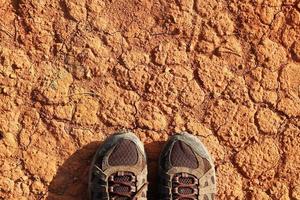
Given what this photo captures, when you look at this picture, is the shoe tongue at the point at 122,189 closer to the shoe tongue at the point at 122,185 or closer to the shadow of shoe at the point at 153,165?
the shoe tongue at the point at 122,185

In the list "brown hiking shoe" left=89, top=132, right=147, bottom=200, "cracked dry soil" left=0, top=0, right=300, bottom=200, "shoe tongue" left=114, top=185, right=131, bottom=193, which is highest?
"cracked dry soil" left=0, top=0, right=300, bottom=200

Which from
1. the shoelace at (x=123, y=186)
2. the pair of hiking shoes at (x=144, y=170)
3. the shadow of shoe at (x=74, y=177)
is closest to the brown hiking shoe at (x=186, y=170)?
the pair of hiking shoes at (x=144, y=170)

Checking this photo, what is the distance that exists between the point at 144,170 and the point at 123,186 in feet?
0.34

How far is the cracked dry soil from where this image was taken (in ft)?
8.09

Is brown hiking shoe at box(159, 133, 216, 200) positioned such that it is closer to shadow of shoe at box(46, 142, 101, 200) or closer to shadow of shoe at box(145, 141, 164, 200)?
shadow of shoe at box(145, 141, 164, 200)

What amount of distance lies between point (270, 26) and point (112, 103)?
0.71 metres

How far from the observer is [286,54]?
8.30 ft

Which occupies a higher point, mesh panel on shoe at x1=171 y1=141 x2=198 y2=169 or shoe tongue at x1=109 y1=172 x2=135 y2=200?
mesh panel on shoe at x1=171 y1=141 x2=198 y2=169

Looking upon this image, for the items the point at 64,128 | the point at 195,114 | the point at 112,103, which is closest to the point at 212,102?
the point at 195,114

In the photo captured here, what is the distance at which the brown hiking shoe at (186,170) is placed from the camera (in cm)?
246

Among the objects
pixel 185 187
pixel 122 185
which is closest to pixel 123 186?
pixel 122 185

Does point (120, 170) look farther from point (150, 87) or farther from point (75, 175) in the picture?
point (150, 87)

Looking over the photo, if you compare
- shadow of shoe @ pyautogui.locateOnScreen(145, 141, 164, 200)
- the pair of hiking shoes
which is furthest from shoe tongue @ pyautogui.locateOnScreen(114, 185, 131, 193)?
shadow of shoe @ pyautogui.locateOnScreen(145, 141, 164, 200)

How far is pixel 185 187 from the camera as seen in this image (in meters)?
2.47
